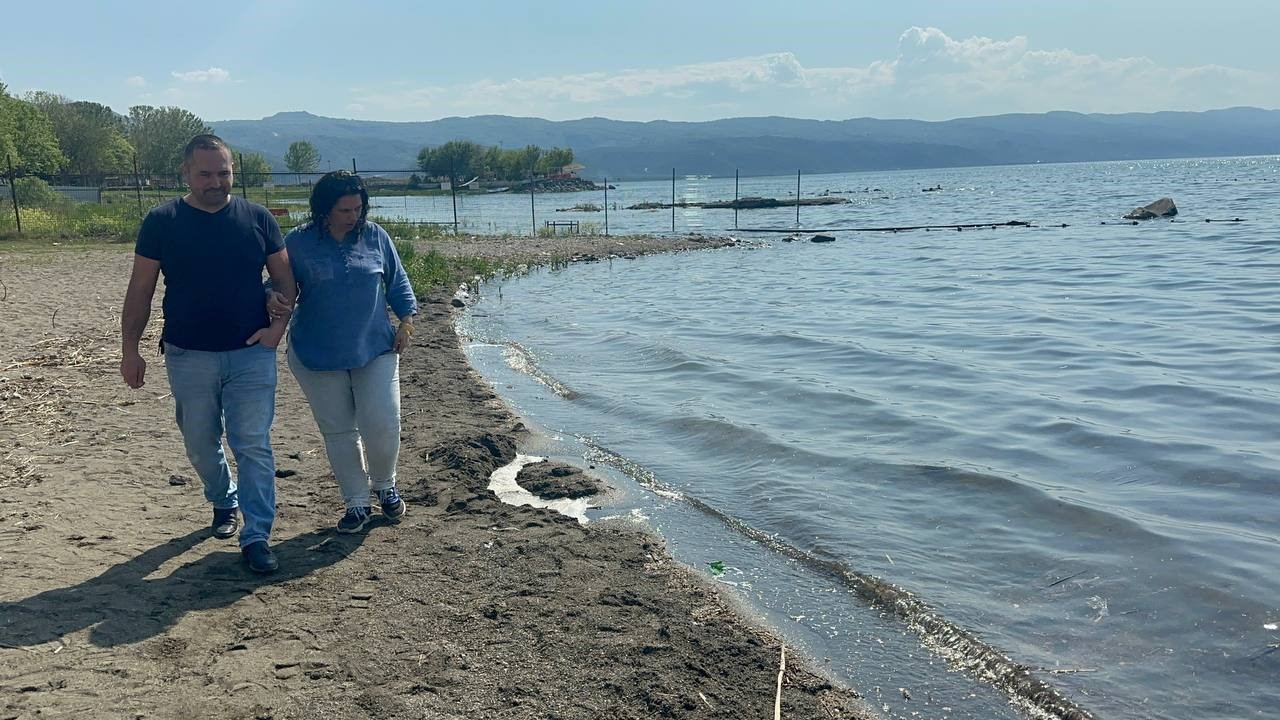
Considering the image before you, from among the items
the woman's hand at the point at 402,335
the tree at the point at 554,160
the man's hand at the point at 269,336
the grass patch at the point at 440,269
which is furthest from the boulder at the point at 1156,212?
the tree at the point at 554,160

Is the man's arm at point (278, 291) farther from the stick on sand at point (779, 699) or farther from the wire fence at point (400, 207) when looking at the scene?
the stick on sand at point (779, 699)

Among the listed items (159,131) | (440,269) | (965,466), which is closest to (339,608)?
(965,466)

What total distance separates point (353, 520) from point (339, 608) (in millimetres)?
1115

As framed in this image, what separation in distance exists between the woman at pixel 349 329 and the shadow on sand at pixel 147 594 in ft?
1.79

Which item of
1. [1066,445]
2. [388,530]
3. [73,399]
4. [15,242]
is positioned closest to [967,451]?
[1066,445]

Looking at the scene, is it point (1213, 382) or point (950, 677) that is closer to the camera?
point (950, 677)

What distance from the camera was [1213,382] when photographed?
10617 millimetres

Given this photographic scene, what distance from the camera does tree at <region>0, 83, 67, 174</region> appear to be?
1767 inches

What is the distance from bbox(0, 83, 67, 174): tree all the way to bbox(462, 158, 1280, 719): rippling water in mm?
38850

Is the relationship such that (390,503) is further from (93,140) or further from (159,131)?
(159,131)

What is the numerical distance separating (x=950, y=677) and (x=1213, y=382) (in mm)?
8200

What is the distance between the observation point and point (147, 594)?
170 inches

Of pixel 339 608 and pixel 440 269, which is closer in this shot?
pixel 339 608

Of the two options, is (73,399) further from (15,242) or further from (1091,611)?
(15,242)
